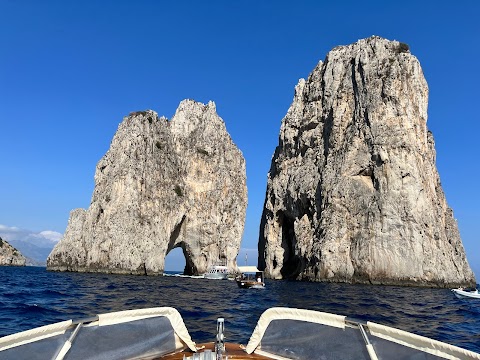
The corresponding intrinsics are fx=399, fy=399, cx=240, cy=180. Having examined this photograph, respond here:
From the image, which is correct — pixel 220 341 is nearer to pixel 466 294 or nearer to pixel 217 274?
pixel 466 294

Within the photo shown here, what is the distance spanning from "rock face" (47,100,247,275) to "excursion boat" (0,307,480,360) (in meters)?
72.8

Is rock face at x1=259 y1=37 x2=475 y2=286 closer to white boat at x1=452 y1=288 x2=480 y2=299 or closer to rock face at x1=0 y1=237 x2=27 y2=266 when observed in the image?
white boat at x1=452 y1=288 x2=480 y2=299

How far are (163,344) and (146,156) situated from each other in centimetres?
8034

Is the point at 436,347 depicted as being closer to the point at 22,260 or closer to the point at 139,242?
the point at 139,242

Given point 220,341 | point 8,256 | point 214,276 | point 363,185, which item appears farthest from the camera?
point 8,256

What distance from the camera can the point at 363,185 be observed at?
6962 cm

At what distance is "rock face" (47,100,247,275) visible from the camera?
7662cm

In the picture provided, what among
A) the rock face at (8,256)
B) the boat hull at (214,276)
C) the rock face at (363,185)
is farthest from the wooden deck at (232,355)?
the rock face at (8,256)

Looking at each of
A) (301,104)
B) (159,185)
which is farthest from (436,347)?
(301,104)

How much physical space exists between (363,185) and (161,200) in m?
40.3

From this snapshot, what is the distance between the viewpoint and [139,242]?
77.3 meters

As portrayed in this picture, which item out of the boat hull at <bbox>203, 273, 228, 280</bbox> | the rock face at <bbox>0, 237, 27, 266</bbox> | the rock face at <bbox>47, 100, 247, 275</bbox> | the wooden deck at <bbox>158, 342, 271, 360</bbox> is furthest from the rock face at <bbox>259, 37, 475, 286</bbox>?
the rock face at <bbox>0, 237, 27, 266</bbox>

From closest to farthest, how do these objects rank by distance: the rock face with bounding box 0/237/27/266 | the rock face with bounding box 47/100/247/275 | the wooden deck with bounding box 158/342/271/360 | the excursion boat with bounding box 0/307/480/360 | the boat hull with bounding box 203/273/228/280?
the excursion boat with bounding box 0/307/480/360 → the wooden deck with bounding box 158/342/271/360 → the boat hull with bounding box 203/273/228/280 → the rock face with bounding box 47/100/247/275 → the rock face with bounding box 0/237/27/266

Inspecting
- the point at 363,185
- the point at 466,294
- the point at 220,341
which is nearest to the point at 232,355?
the point at 220,341
